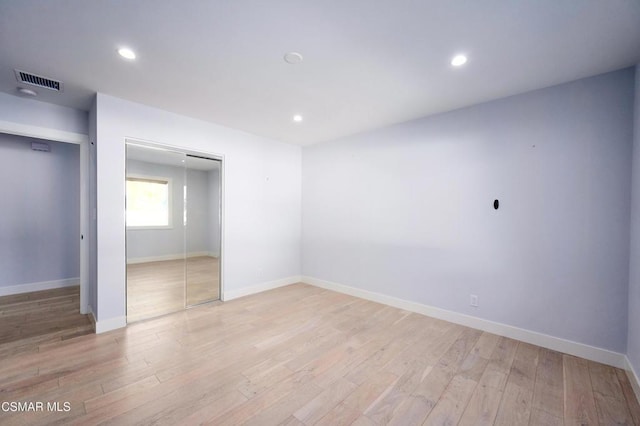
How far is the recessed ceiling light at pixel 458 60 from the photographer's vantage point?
2229mm

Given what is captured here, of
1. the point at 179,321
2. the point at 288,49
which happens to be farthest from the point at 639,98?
the point at 179,321

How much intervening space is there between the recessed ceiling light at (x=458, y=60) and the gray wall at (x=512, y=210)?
1.12 m

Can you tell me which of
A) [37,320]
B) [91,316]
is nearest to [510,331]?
[91,316]

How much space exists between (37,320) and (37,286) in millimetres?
1691

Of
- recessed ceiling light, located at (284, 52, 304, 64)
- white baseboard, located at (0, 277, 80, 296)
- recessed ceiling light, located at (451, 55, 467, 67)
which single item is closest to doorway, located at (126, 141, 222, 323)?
white baseboard, located at (0, 277, 80, 296)

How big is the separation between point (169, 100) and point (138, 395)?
3.06 metres

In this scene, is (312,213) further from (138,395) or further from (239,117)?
(138,395)

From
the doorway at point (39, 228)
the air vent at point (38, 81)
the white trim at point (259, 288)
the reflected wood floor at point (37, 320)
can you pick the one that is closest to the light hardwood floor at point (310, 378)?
the reflected wood floor at point (37, 320)

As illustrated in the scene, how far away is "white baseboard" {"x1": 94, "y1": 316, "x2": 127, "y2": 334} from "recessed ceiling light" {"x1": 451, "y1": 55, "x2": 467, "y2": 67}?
453 cm

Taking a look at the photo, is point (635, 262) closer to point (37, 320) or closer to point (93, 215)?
point (93, 215)

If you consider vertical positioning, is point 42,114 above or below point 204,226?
above

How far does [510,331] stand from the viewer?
9.59 feet

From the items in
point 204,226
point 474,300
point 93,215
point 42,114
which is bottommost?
point 474,300

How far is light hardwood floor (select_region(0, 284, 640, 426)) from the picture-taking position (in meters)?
1.79
